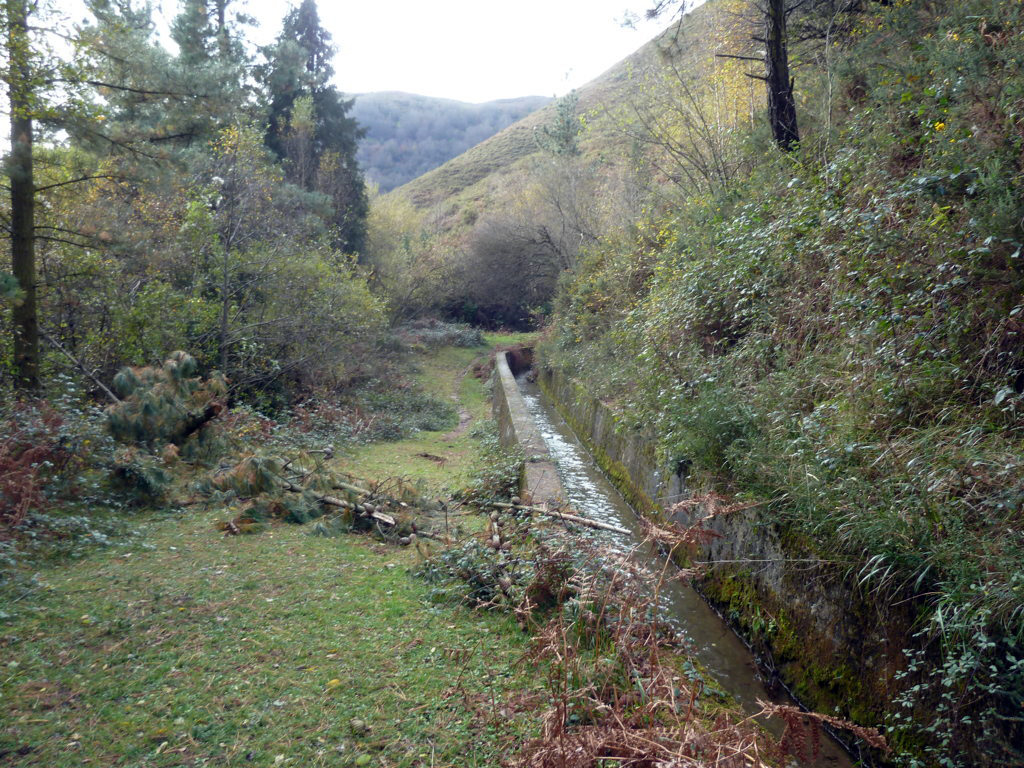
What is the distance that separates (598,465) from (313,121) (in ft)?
65.5

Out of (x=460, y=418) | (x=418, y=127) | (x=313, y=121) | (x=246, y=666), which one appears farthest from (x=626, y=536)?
(x=418, y=127)

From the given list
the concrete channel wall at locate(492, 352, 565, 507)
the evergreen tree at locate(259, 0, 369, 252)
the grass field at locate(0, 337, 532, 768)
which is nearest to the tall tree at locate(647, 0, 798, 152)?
the concrete channel wall at locate(492, 352, 565, 507)

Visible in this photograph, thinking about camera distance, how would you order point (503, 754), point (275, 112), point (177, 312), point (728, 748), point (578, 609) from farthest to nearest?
point (275, 112)
point (177, 312)
point (578, 609)
point (503, 754)
point (728, 748)

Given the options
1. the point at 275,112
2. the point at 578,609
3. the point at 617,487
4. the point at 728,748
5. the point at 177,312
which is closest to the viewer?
the point at 728,748

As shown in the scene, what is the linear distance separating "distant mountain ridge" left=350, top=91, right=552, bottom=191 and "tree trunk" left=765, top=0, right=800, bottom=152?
290 ft

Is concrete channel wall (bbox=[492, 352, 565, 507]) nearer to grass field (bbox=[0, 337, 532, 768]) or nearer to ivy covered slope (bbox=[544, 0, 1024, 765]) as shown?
ivy covered slope (bbox=[544, 0, 1024, 765])

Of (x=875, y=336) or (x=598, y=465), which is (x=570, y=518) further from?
(x=598, y=465)

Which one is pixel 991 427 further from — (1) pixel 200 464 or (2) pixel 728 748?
(1) pixel 200 464

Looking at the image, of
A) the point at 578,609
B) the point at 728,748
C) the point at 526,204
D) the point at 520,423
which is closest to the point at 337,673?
the point at 578,609

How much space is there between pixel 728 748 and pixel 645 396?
6208mm

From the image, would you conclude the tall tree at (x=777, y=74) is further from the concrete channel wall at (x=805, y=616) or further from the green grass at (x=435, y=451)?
the green grass at (x=435, y=451)

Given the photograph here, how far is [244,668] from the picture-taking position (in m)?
3.83

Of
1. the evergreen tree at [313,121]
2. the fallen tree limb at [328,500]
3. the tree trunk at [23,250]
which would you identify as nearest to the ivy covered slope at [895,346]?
the fallen tree limb at [328,500]

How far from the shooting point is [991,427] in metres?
3.78
